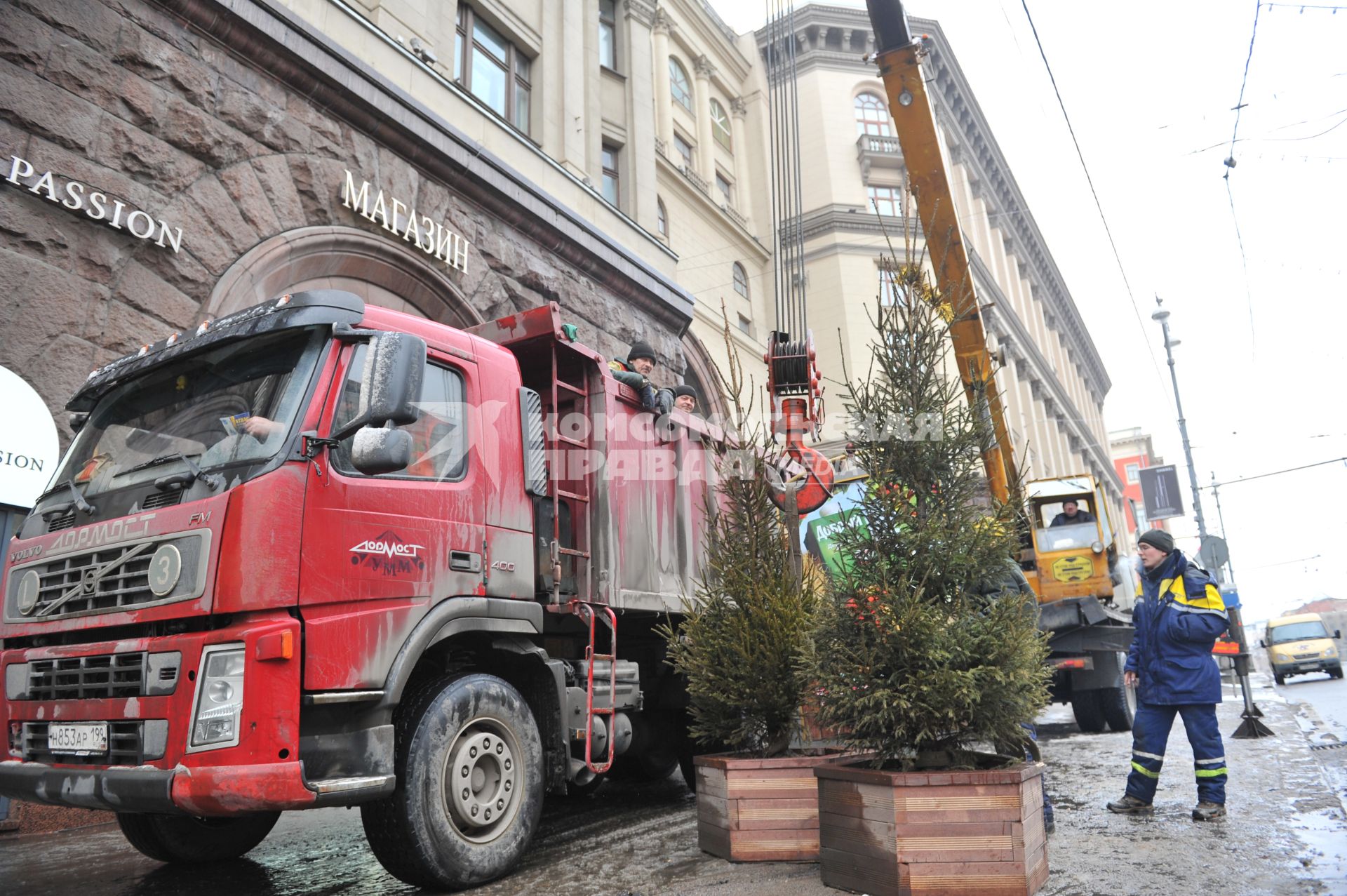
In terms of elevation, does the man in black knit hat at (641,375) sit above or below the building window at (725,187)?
below

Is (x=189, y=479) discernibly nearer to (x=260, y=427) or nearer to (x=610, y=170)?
(x=260, y=427)

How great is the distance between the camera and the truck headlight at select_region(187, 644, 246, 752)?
12.5 feet

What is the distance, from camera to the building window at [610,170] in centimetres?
1823

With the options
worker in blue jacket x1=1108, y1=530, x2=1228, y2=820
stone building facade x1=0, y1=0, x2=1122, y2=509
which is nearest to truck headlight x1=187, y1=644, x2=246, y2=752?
stone building facade x1=0, y1=0, x2=1122, y2=509

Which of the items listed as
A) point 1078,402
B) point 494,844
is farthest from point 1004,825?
point 1078,402

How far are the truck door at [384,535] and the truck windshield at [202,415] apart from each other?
0.74ft

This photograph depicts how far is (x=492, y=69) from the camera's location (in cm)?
1397

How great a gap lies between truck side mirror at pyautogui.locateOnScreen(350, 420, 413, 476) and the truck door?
0.23 metres

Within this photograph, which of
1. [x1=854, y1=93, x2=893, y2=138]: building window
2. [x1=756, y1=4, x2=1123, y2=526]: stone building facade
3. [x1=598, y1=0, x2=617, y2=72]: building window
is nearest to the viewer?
[x1=598, y1=0, x2=617, y2=72]: building window

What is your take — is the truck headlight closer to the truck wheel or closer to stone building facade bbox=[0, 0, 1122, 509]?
the truck wheel

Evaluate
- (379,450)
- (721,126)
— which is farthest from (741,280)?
(379,450)

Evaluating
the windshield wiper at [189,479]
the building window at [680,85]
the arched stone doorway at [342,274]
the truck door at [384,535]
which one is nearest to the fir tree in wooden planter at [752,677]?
the truck door at [384,535]

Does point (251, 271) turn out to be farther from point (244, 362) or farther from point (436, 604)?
point (436, 604)

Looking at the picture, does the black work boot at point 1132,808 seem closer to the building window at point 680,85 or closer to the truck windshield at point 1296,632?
the building window at point 680,85
